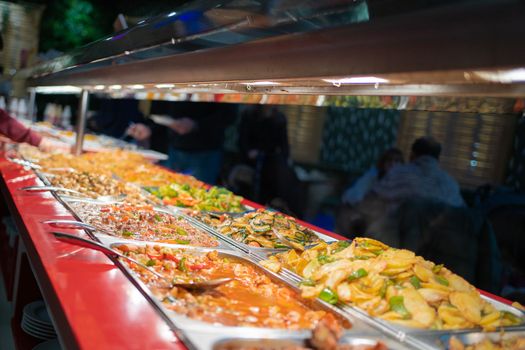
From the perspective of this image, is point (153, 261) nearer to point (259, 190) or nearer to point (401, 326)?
point (401, 326)

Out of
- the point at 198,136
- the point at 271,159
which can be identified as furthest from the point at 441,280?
the point at 271,159

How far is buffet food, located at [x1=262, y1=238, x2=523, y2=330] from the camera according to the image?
5.13ft

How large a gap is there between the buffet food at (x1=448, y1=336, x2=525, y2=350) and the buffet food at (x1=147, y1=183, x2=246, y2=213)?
197 centimetres

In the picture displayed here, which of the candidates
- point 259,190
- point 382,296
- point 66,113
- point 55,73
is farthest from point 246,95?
point 66,113

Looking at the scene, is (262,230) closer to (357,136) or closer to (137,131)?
(137,131)

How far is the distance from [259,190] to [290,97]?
243 inches

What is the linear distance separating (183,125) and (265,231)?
456 cm

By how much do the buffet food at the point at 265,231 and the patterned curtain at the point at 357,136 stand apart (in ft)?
17.2

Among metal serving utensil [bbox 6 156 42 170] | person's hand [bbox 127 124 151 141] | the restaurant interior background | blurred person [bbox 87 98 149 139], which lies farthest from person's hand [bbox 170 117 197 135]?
blurred person [bbox 87 98 149 139]

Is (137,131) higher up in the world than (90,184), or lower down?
higher up

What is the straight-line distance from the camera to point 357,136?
27.1 ft

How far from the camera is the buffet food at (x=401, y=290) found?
1.56 meters

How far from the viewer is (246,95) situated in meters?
2.96

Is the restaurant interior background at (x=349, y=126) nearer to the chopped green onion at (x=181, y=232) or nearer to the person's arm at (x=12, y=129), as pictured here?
the chopped green onion at (x=181, y=232)
